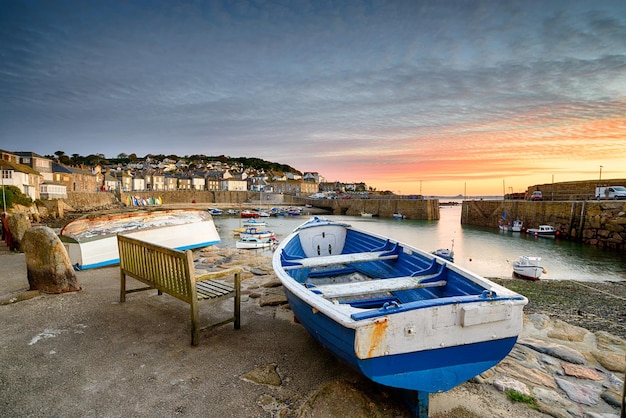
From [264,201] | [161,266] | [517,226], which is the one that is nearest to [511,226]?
[517,226]

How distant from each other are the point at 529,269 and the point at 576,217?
22.9m

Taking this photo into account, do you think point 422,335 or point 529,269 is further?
point 529,269

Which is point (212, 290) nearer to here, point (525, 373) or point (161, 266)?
point (161, 266)

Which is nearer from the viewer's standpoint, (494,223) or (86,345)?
(86,345)

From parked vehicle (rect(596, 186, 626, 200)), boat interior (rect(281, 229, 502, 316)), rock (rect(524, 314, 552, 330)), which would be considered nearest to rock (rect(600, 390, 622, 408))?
boat interior (rect(281, 229, 502, 316))

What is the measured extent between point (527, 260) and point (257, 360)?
1552 cm

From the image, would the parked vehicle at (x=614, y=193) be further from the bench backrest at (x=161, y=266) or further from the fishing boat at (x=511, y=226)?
the bench backrest at (x=161, y=266)

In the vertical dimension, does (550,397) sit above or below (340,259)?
below

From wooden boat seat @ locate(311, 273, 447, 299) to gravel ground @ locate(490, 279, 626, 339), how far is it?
17.5 ft

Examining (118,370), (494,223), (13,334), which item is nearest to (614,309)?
(118,370)

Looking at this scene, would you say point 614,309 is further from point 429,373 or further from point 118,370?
point 118,370

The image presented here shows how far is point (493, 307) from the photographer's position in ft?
10.2

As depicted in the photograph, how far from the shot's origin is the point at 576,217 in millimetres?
31750

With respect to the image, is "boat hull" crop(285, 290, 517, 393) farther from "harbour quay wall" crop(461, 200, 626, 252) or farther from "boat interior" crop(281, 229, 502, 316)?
"harbour quay wall" crop(461, 200, 626, 252)
